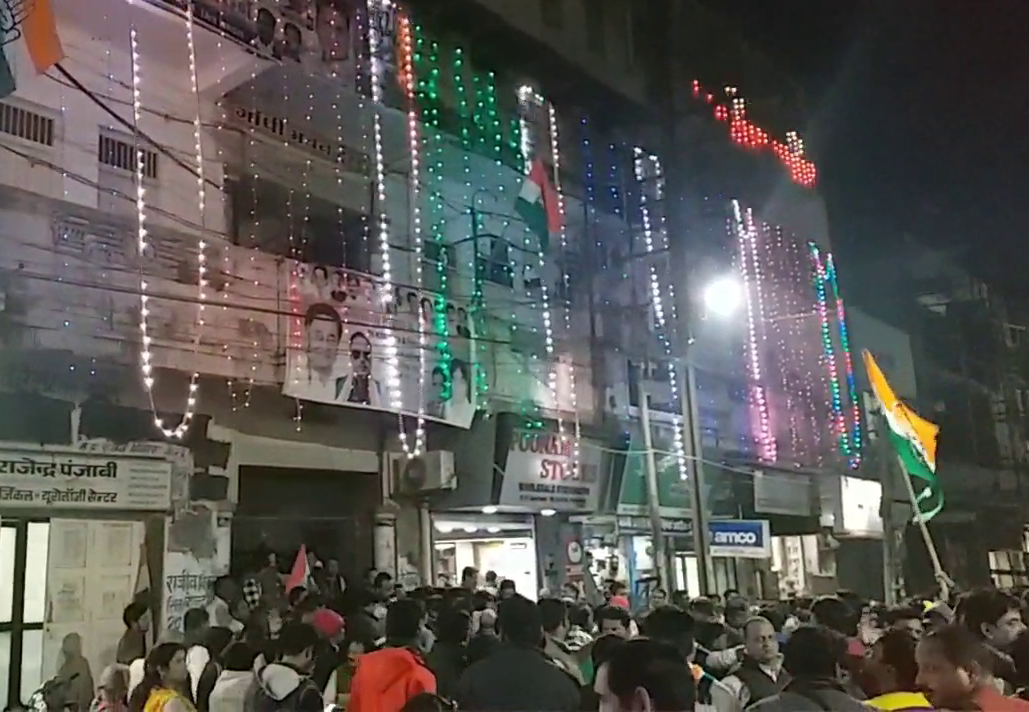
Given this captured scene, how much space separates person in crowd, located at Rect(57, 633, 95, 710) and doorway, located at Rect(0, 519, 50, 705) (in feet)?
0.35

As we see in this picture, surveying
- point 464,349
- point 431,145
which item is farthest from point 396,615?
point 431,145

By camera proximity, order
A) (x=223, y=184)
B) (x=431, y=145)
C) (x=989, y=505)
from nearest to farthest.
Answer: (x=223, y=184)
(x=431, y=145)
(x=989, y=505)

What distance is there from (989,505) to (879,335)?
7.30 ft

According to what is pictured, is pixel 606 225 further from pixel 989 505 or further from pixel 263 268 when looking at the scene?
pixel 989 505

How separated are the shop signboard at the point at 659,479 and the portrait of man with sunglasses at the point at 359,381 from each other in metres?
2.90

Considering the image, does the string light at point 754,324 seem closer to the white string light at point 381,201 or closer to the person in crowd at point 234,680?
the white string light at point 381,201

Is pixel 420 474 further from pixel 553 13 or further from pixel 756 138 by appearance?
pixel 756 138

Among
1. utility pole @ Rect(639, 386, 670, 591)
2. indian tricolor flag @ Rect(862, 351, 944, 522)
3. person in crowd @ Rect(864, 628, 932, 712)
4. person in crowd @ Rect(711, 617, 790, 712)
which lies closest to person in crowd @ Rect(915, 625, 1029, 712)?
person in crowd @ Rect(864, 628, 932, 712)

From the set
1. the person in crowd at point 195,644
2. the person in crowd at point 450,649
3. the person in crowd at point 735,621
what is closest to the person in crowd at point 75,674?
the person in crowd at point 195,644

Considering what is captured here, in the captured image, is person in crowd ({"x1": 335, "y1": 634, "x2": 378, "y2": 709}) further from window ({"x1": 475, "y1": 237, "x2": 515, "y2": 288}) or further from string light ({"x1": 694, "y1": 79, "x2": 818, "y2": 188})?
string light ({"x1": 694, "y1": 79, "x2": 818, "y2": 188})

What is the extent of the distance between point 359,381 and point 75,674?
2.38 metres

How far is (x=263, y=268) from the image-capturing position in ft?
18.9

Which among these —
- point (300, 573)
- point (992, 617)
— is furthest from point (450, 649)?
point (300, 573)

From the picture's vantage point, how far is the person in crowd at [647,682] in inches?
75.6
